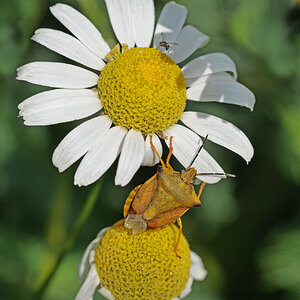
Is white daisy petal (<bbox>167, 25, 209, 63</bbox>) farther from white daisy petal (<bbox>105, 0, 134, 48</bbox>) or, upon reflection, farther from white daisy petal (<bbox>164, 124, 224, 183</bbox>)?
white daisy petal (<bbox>164, 124, 224, 183</bbox>)

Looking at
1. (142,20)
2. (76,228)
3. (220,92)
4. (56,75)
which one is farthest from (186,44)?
(76,228)

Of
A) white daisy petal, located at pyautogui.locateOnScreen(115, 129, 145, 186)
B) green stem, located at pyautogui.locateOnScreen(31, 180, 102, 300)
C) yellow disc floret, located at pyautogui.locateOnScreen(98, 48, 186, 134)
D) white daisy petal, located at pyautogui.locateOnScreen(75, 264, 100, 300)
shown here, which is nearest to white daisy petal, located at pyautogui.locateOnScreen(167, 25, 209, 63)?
yellow disc floret, located at pyautogui.locateOnScreen(98, 48, 186, 134)

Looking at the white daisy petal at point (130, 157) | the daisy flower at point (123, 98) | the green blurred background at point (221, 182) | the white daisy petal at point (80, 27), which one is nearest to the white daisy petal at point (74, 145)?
the daisy flower at point (123, 98)

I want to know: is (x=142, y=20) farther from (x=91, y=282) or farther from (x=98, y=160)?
(x=91, y=282)

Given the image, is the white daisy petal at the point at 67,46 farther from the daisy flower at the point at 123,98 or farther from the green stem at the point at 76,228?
the green stem at the point at 76,228

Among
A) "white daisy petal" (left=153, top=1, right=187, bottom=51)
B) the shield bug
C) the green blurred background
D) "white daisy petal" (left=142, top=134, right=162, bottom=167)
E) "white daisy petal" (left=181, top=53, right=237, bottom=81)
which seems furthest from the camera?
the green blurred background

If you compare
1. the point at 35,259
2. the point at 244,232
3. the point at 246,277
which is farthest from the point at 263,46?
the point at 35,259

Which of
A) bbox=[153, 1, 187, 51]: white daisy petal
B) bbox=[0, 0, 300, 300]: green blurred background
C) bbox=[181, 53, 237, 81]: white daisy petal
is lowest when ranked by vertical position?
bbox=[0, 0, 300, 300]: green blurred background
